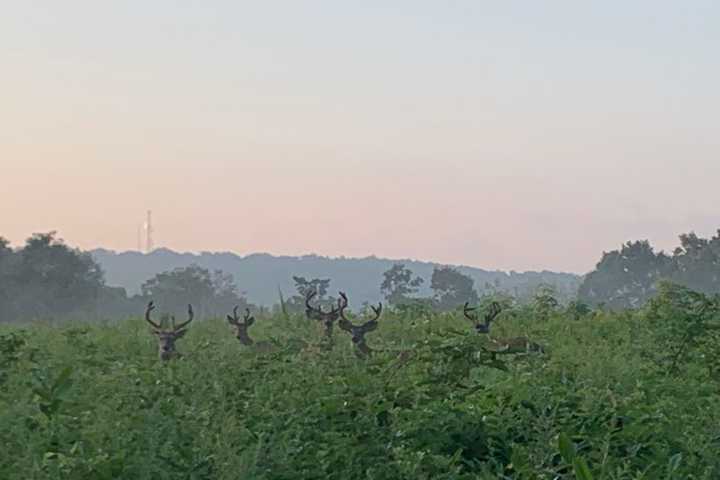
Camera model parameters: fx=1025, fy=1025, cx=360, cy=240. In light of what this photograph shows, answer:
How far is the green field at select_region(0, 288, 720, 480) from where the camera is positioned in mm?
5215

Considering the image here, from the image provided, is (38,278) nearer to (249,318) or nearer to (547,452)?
(249,318)

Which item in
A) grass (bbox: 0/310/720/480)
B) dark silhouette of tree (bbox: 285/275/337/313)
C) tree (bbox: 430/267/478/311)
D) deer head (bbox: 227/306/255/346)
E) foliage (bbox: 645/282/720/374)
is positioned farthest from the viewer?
tree (bbox: 430/267/478/311)

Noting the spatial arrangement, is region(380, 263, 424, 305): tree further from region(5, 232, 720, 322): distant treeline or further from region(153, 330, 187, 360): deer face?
region(153, 330, 187, 360): deer face

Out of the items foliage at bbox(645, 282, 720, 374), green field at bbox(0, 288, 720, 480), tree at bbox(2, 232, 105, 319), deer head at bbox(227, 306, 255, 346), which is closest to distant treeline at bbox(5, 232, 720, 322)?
tree at bbox(2, 232, 105, 319)

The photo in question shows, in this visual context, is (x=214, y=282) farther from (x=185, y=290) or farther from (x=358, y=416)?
(x=358, y=416)

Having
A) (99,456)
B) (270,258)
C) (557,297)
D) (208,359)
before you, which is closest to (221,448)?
(99,456)

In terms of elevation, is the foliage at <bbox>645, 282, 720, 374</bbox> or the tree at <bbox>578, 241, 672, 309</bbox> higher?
the tree at <bbox>578, 241, 672, 309</bbox>

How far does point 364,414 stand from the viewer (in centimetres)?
639

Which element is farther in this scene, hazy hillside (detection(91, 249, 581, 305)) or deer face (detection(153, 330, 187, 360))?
hazy hillside (detection(91, 249, 581, 305))

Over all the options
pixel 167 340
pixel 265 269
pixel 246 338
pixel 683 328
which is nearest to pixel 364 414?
pixel 683 328

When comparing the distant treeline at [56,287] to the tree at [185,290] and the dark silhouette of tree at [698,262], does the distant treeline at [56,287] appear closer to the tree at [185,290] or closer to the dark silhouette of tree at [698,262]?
the tree at [185,290]

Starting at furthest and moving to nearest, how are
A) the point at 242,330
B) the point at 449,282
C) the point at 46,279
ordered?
1. the point at 449,282
2. the point at 46,279
3. the point at 242,330

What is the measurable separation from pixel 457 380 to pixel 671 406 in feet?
5.90

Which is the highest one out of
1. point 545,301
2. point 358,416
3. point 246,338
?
point 545,301
